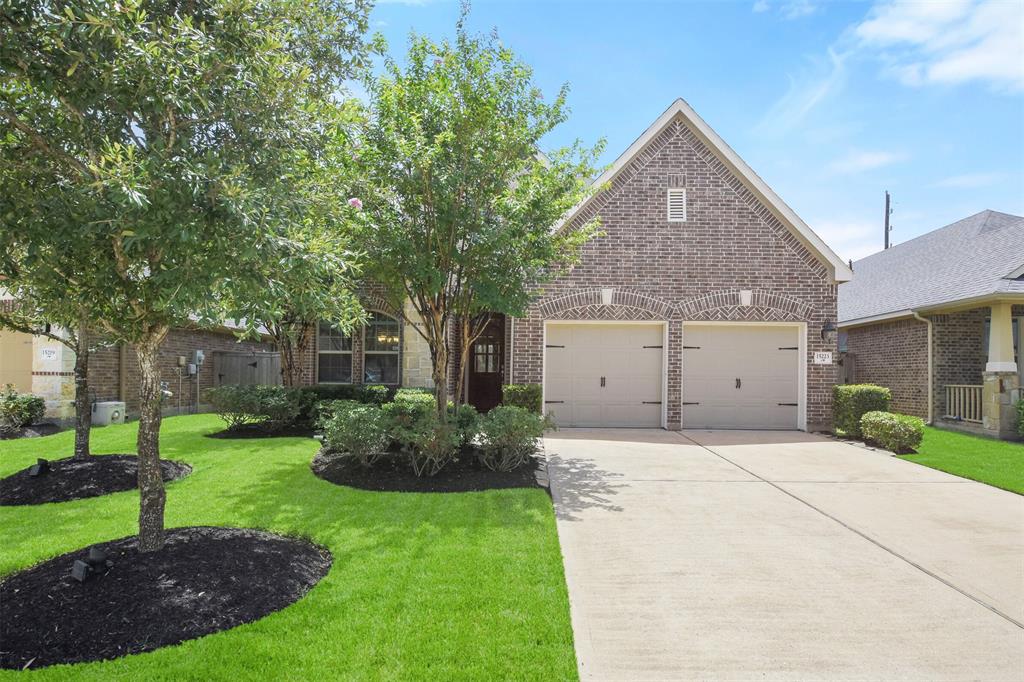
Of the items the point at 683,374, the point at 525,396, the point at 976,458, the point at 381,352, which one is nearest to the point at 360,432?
the point at 525,396

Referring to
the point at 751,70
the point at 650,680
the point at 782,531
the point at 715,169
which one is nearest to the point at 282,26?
the point at 650,680

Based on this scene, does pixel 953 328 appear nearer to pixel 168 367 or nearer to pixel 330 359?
pixel 330 359

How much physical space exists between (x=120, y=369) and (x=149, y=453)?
1069cm

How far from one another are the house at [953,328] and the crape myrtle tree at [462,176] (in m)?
9.83

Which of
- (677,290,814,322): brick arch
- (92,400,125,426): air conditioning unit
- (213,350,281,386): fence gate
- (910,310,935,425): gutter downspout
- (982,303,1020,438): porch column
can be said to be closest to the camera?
(982,303,1020,438): porch column

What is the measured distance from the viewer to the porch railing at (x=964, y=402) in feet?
40.2

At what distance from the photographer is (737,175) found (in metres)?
12.3

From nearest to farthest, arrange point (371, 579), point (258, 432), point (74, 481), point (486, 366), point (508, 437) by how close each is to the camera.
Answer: point (371, 579) < point (74, 481) < point (508, 437) < point (258, 432) < point (486, 366)

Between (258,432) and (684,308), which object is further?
(684,308)

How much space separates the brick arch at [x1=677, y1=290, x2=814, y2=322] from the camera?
1220 cm

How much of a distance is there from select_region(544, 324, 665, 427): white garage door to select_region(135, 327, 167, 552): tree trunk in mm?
8979

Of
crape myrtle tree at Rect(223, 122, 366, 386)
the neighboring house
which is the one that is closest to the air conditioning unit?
the neighboring house

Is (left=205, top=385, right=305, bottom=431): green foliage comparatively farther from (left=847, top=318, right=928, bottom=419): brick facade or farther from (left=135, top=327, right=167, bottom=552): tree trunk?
(left=847, top=318, right=928, bottom=419): brick facade

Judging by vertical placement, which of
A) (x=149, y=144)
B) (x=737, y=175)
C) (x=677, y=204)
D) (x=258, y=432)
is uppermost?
(x=737, y=175)
